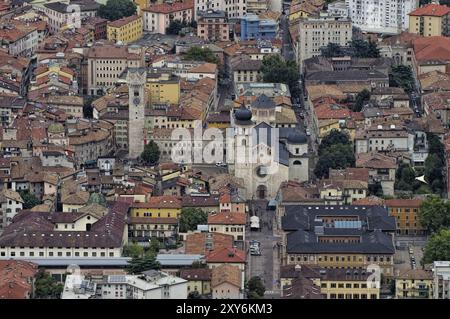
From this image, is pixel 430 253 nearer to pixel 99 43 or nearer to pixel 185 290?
pixel 185 290

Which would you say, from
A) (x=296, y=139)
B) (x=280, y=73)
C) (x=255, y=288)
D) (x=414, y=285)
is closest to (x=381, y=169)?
(x=296, y=139)

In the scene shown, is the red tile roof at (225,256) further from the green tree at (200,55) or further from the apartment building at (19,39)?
the apartment building at (19,39)

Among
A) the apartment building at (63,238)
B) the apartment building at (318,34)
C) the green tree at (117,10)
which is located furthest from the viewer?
the green tree at (117,10)

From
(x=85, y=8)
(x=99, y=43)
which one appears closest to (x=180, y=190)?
(x=99, y=43)

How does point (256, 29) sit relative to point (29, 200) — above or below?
below

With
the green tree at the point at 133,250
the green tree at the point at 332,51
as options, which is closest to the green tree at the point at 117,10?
the green tree at the point at 332,51

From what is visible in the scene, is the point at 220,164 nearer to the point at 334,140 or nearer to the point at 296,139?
the point at 296,139
